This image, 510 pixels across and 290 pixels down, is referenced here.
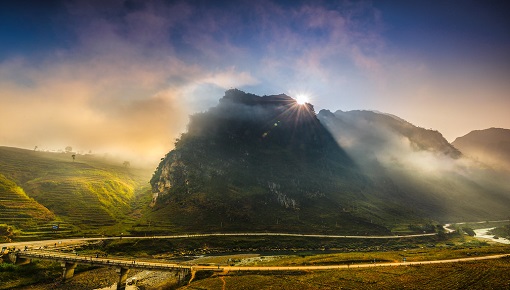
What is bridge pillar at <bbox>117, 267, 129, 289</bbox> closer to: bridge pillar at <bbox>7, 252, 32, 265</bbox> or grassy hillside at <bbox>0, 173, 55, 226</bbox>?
bridge pillar at <bbox>7, 252, 32, 265</bbox>

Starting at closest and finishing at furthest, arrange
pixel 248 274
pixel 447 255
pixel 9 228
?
1. pixel 248 274
2. pixel 447 255
3. pixel 9 228

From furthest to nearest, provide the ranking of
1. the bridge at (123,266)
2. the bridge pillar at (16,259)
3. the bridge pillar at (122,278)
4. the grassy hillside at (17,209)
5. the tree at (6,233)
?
the grassy hillside at (17,209), the tree at (6,233), the bridge pillar at (16,259), the bridge at (123,266), the bridge pillar at (122,278)

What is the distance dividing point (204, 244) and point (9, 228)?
98.3 meters

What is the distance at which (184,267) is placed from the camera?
89.1 m

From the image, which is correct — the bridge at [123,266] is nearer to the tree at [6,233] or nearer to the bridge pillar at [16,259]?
the bridge pillar at [16,259]

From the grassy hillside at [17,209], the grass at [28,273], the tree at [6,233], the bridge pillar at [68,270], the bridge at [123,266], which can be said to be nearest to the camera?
the grass at [28,273]

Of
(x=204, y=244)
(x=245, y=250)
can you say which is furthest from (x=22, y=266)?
(x=245, y=250)

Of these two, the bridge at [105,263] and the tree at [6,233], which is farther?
the tree at [6,233]

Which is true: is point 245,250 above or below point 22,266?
below

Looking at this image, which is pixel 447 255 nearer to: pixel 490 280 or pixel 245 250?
pixel 490 280

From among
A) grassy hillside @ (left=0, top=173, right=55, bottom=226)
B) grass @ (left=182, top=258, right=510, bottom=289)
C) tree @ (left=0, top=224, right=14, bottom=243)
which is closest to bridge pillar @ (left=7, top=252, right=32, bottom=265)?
tree @ (left=0, top=224, right=14, bottom=243)

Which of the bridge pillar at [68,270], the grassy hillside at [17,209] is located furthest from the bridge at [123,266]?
the grassy hillside at [17,209]

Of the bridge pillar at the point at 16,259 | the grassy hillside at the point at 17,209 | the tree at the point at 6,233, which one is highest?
the grassy hillside at the point at 17,209

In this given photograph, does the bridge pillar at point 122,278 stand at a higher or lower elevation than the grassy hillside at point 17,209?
lower
